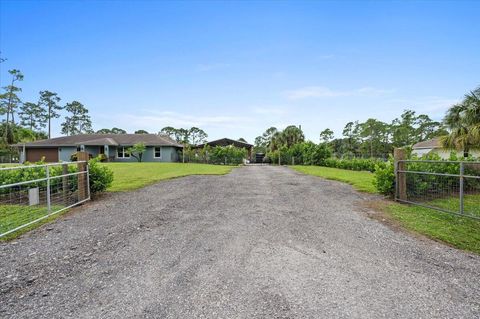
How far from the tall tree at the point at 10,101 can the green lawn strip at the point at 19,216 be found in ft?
140

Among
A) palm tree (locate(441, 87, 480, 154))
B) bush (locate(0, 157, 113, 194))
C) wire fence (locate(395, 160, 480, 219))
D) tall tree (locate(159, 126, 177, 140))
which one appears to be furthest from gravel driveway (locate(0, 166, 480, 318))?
tall tree (locate(159, 126, 177, 140))

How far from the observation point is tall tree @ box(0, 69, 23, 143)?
121ft

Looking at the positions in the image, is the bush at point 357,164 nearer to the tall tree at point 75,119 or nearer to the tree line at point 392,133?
the tree line at point 392,133

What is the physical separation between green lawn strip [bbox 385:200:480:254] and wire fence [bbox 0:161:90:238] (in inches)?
303

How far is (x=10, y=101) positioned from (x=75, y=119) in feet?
59.5

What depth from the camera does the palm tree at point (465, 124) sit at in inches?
367

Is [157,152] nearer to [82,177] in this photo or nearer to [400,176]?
[82,177]

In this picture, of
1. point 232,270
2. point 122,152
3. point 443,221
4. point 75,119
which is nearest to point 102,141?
point 122,152

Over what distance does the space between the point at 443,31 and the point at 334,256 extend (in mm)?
12767

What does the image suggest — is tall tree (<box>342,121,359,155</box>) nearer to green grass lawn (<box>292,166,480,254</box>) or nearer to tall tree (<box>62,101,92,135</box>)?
green grass lawn (<box>292,166,480,254</box>)

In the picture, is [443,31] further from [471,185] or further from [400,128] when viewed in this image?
[400,128]

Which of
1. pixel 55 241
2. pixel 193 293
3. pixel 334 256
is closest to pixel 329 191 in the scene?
pixel 334 256

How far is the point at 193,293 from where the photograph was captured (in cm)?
238

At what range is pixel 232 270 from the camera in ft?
9.32
